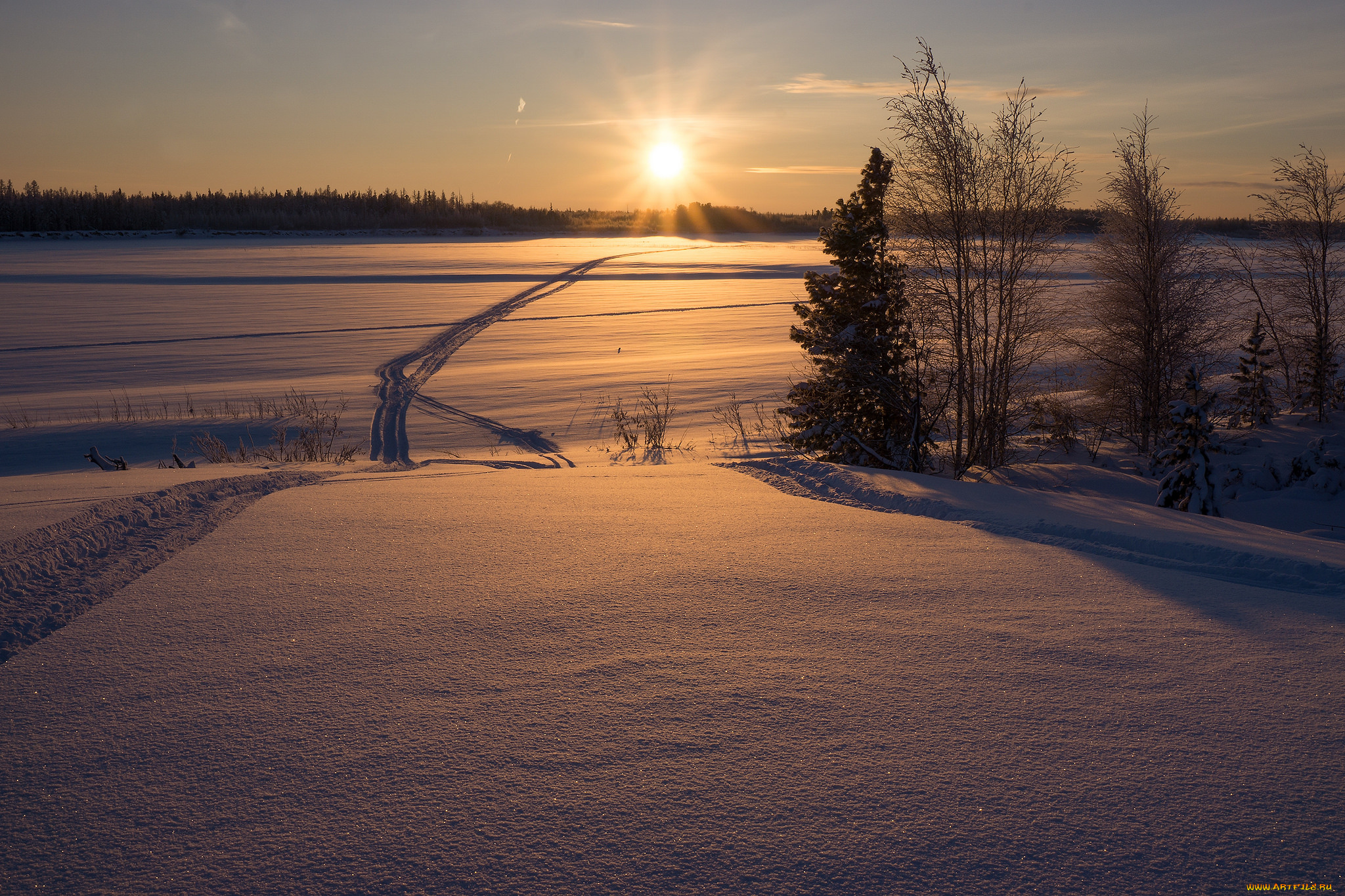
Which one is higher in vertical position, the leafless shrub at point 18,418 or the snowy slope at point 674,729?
the leafless shrub at point 18,418

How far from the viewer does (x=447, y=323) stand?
96.7ft

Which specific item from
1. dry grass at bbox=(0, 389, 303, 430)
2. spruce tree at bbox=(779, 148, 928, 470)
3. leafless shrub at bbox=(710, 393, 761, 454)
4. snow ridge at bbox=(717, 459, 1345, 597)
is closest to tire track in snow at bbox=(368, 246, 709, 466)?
dry grass at bbox=(0, 389, 303, 430)

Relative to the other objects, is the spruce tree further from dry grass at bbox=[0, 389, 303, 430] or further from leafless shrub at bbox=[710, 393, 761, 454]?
dry grass at bbox=[0, 389, 303, 430]

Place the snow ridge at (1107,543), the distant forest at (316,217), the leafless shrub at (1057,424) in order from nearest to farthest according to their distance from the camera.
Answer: the snow ridge at (1107,543)
the leafless shrub at (1057,424)
the distant forest at (316,217)

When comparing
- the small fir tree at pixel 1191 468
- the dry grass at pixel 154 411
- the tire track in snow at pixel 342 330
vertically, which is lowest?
the small fir tree at pixel 1191 468

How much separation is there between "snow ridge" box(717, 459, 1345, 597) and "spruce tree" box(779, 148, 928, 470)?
5421mm

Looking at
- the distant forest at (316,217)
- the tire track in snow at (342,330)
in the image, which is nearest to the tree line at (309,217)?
the distant forest at (316,217)

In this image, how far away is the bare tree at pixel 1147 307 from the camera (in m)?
20.1

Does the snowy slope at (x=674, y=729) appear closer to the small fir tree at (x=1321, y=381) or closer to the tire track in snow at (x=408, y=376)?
the tire track in snow at (x=408, y=376)

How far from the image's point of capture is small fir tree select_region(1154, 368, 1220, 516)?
405 inches

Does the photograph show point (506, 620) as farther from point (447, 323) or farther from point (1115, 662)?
point (447, 323)

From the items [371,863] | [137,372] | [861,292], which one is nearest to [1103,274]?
[861,292]

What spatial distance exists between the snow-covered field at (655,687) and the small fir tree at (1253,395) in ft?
49.0

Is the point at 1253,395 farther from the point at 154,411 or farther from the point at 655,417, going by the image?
the point at 154,411
